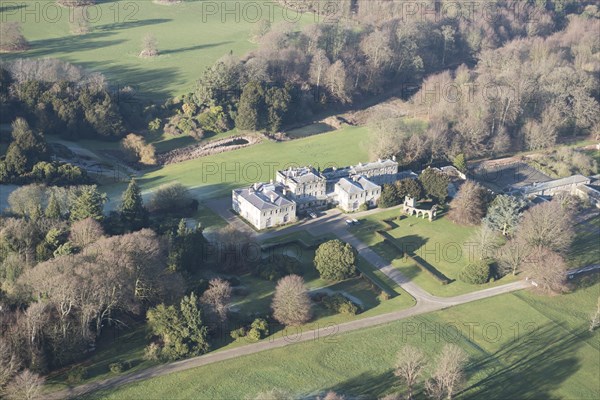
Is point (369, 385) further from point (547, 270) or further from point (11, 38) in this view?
point (11, 38)

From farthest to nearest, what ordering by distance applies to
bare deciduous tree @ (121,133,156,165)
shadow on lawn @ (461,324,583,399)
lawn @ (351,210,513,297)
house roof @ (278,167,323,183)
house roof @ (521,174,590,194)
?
bare deciduous tree @ (121,133,156,165)
house roof @ (521,174,590,194)
house roof @ (278,167,323,183)
lawn @ (351,210,513,297)
shadow on lawn @ (461,324,583,399)

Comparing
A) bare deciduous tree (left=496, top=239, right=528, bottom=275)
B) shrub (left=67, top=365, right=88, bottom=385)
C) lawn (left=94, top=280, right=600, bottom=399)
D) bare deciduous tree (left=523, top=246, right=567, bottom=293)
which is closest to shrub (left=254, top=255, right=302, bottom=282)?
lawn (left=94, top=280, right=600, bottom=399)

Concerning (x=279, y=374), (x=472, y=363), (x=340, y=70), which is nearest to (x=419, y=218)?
(x=472, y=363)

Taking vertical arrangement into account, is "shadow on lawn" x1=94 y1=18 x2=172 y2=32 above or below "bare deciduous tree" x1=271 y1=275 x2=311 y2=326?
above

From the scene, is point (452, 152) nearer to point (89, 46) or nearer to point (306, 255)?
point (306, 255)

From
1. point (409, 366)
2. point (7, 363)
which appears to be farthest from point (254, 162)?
point (7, 363)

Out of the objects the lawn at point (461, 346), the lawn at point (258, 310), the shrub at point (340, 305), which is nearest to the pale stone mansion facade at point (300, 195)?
the lawn at point (258, 310)

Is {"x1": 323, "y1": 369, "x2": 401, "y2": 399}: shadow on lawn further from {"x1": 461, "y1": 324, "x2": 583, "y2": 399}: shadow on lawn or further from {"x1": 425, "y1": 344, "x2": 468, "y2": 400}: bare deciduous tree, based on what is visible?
{"x1": 461, "y1": 324, "x2": 583, "y2": 399}: shadow on lawn
